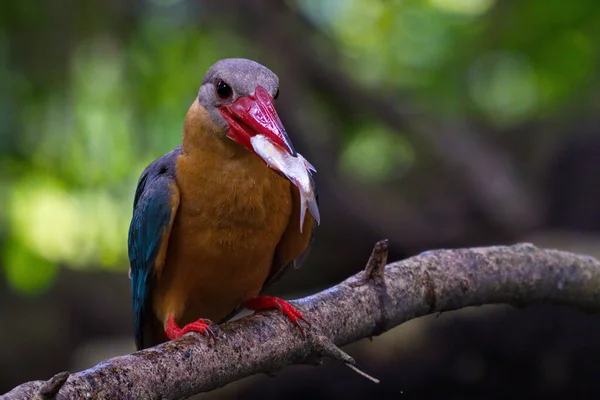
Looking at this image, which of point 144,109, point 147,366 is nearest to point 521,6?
point 144,109

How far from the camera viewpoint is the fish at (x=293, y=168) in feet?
9.46

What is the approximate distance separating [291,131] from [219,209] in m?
4.39

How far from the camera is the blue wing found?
336 centimetres

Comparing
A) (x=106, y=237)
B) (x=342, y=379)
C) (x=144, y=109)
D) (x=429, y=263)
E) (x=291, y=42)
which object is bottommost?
(x=342, y=379)

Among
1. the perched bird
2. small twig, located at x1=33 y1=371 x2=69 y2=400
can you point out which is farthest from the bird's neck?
small twig, located at x1=33 y1=371 x2=69 y2=400

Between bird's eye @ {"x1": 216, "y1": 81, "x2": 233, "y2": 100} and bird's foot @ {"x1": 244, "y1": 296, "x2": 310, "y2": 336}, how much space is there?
797 millimetres

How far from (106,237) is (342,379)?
3120 millimetres

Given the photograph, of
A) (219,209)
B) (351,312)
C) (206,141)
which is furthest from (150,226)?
(351,312)

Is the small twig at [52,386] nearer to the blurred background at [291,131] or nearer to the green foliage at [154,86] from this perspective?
the blurred background at [291,131]

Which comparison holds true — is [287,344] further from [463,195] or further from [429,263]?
[463,195]

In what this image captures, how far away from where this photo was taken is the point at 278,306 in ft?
10.8

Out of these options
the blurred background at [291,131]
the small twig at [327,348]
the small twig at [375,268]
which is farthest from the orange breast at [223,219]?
the blurred background at [291,131]

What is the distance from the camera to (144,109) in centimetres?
761

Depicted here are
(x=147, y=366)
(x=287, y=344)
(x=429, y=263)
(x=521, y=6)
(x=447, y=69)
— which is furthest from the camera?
(x=447, y=69)
